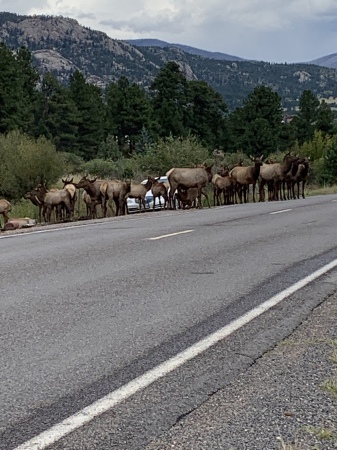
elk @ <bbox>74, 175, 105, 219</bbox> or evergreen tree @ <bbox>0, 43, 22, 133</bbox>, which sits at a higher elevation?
evergreen tree @ <bbox>0, 43, 22, 133</bbox>

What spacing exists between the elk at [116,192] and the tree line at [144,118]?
30955 mm

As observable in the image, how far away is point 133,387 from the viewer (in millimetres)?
5551

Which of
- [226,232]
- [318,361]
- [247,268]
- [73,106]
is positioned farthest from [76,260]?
[73,106]

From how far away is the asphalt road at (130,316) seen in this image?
5098 millimetres

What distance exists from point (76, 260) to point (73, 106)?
63615 millimetres

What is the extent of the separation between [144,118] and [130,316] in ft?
237

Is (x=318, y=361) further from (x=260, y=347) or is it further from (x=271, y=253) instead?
(x=271, y=253)

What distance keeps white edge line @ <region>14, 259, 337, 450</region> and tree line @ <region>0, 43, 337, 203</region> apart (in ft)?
172

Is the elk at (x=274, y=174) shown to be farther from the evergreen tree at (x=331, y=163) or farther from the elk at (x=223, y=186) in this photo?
the evergreen tree at (x=331, y=163)

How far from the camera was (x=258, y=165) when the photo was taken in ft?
→ 112

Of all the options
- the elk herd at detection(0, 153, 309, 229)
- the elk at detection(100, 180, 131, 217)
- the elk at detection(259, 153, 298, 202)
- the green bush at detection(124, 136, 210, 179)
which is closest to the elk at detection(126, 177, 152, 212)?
the elk herd at detection(0, 153, 309, 229)

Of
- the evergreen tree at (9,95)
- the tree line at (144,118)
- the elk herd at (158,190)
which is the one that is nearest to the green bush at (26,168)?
the elk herd at (158,190)

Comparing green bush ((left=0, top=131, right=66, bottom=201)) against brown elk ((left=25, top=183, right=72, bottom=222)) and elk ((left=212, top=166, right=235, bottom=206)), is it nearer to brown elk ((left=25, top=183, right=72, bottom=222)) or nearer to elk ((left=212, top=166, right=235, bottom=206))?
elk ((left=212, top=166, right=235, bottom=206))

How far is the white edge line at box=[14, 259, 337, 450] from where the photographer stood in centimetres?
460
